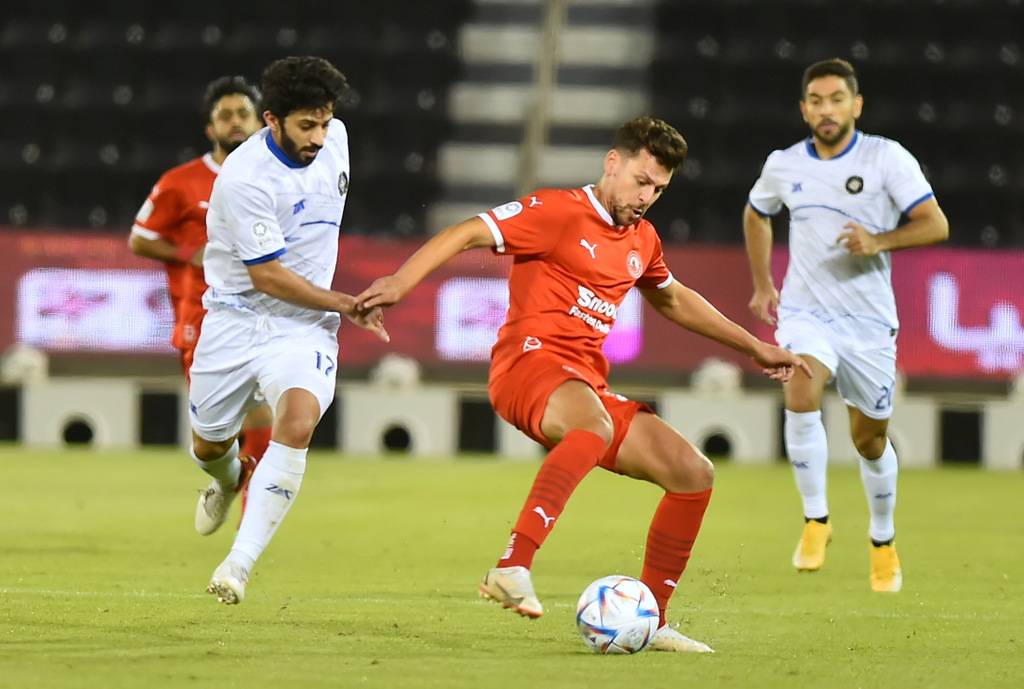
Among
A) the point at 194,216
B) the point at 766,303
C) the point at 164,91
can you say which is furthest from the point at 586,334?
the point at 164,91

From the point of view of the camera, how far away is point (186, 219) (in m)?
6.86

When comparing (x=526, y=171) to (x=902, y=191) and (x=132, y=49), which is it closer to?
(x=132, y=49)

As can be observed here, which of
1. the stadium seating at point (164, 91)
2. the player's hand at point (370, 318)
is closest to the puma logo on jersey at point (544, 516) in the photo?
the player's hand at point (370, 318)

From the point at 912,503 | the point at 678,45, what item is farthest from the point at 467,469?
the point at 678,45

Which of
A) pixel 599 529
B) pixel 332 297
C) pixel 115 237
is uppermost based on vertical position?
pixel 332 297

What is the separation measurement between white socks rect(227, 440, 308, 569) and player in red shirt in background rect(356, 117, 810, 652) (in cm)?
66

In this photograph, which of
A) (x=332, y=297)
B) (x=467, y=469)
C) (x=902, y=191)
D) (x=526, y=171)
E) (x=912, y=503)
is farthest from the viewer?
(x=526, y=171)

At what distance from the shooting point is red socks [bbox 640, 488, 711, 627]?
432 cm

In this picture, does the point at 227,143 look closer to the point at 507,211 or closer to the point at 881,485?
the point at 507,211

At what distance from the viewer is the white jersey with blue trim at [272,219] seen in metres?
4.78

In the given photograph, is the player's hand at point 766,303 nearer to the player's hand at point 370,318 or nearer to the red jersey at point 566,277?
the red jersey at point 566,277

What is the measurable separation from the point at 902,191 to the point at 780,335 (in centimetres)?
78

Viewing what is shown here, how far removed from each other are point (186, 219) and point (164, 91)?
29.1ft

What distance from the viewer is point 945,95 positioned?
1512 cm
